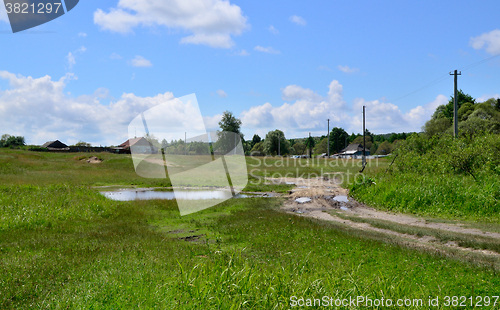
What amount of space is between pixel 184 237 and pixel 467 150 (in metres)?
18.9

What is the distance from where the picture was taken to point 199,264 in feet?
22.8

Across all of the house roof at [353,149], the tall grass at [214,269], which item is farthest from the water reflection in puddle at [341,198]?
the house roof at [353,149]

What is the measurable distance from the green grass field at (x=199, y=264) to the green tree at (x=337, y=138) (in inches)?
4610

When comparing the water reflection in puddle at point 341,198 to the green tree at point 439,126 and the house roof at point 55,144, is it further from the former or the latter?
the house roof at point 55,144

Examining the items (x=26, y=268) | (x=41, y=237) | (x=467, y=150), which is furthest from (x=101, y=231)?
(x=467, y=150)

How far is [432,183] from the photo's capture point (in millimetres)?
19484

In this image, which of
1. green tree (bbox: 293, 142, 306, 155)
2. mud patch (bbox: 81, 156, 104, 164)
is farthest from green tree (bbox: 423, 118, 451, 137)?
green tree (bbox: 293, 142, 306, 155)

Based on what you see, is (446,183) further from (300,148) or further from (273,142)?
(300,148)

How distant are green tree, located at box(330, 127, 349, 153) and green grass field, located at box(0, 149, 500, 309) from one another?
384ft

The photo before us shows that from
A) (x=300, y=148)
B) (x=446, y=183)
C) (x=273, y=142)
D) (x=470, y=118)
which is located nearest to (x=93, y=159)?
(x=446, y=183)

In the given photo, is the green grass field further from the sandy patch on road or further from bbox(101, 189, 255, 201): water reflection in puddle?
bbox(101, 189, 255, 201): water reflection in puddle

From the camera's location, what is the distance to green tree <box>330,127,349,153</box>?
422 feet

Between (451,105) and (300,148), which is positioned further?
(300,148)

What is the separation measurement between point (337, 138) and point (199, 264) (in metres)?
128
